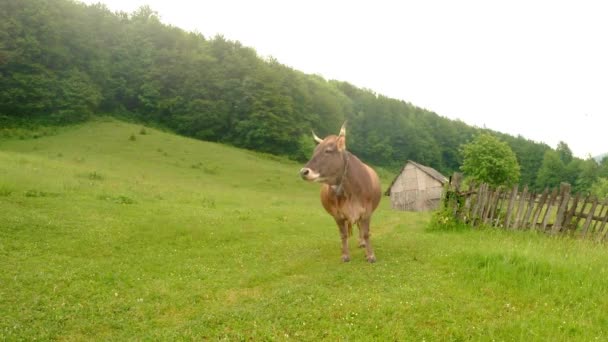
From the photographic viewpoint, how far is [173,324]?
7953mm

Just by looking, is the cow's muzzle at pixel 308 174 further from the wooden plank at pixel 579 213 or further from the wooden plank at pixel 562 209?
the wooden plank at pixel 579 213

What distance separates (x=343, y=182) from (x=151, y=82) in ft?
189

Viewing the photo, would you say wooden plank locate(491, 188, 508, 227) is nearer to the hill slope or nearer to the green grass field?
the green grass field

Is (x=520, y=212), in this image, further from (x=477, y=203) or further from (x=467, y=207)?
(x=467, y=207)

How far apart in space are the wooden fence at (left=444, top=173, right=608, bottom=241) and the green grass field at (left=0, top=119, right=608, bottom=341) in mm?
795

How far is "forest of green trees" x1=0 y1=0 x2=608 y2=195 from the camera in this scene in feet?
160

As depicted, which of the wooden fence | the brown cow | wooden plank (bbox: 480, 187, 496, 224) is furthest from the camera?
wooden plank (bbox: 480, 187, 496, 224)

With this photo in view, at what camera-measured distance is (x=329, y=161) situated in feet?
34.6

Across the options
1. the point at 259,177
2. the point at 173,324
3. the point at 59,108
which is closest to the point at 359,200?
the point at 173,324

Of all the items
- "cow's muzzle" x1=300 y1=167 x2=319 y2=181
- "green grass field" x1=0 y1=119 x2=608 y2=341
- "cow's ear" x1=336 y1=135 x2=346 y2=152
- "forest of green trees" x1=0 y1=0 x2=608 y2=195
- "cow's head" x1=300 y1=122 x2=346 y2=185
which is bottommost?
"green grass field" x1=0 y1=119 x2=608 y2=341

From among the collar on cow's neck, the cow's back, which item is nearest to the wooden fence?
the cow's back

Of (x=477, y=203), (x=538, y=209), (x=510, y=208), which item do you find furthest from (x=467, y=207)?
(x=538, y=209)

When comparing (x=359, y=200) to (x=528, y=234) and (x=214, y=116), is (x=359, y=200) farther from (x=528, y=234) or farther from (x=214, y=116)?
(x=214, y=116)

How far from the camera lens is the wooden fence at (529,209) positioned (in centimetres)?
1377
